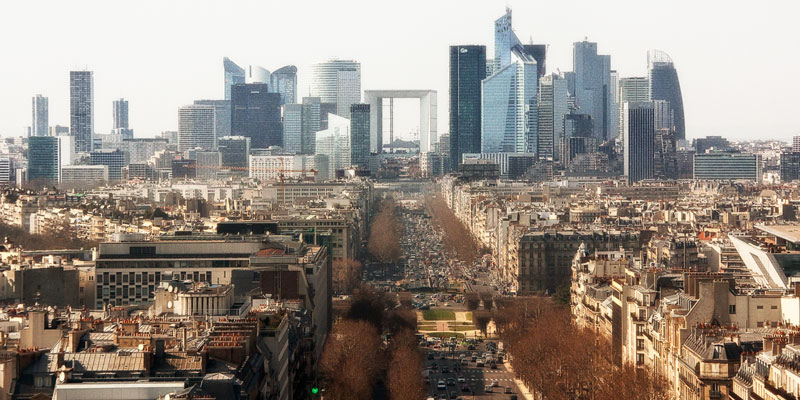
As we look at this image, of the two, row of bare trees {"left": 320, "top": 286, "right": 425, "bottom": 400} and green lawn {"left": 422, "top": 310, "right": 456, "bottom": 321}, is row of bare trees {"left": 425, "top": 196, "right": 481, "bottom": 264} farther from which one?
row of bare trees {"left": 320, "top": 286, "right": 425, "bottom": 400}

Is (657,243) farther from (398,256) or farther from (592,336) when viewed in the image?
(398,256)

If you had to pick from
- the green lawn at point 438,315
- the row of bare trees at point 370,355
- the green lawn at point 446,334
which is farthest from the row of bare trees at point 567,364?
the green lawn at point 438,315

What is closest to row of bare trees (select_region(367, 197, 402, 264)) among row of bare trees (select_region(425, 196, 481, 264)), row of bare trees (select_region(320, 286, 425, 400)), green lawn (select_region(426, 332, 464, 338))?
row of bare trees (select_region(425, 196, 481, 264))

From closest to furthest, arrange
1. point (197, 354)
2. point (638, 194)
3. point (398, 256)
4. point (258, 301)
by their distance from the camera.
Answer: point (197, 354)
point (258, 301)
point (398, 256)
point (638, 194)

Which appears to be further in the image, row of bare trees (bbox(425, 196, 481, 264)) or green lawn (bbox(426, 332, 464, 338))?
row of bare trees (bbox(425, 196, 481, 264))

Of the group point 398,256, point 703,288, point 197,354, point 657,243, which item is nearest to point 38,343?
point 197,354

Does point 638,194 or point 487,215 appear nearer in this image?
point 487,215
